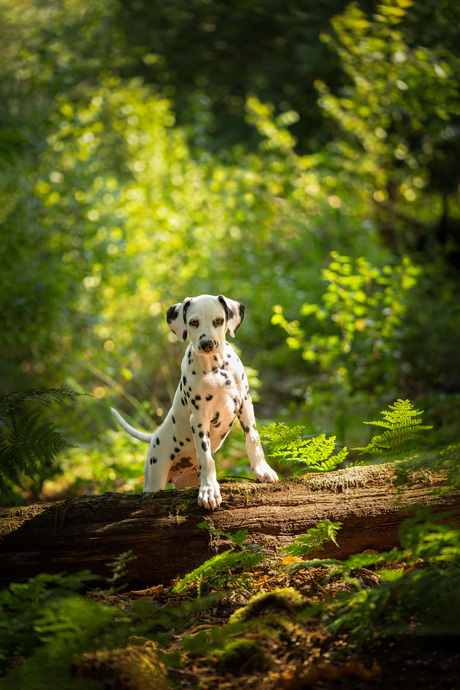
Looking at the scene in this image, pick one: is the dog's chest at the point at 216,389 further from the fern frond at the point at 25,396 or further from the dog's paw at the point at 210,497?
the fern frond at the point at 25,396

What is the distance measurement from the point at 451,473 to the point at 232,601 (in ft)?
4.34

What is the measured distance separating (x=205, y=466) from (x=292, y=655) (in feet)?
3.98

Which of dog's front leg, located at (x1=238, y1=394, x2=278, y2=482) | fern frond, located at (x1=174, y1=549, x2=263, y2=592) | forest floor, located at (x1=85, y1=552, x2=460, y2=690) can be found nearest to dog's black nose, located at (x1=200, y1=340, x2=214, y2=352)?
dog's front leg, located at (x1=238, y1=394, x2=278, y2=482)

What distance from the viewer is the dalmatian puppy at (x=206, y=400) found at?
348 cm

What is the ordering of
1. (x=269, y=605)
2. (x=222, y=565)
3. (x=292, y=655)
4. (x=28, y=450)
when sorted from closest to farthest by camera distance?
(x=292, y=655)
(x=269, y=605)
(x=222, y=565)
(x=28, y=450)

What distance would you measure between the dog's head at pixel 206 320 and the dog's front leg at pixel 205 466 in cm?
49

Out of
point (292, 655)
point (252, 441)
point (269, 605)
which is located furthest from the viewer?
point (252, 441)

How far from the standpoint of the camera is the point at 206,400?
3.62 metres

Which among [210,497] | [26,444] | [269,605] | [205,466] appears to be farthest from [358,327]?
[269,605]

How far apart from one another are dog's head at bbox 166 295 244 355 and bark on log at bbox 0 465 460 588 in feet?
2.99

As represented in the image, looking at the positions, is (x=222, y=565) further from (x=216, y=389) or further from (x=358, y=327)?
(x=358, y=327)

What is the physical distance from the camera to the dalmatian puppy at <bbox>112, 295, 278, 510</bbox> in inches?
137

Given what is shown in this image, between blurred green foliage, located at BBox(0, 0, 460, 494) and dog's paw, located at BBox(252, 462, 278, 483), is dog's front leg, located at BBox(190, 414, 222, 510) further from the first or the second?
blurred green foliage, located at BBox(0, 0, 460, 494)

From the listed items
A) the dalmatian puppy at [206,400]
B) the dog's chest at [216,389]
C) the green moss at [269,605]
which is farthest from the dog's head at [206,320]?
the green moss at [269,605]
